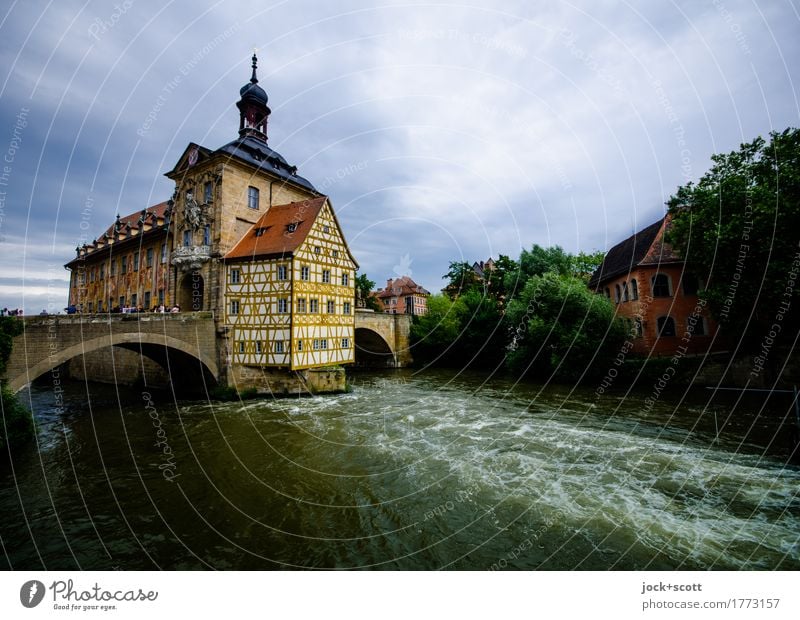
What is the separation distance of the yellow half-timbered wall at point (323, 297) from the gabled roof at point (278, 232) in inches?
15.5

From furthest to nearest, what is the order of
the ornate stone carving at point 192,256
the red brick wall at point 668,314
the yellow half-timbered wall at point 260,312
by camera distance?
the red brick wall at point 668,314 < the ornate stone carving at point 192,256 < the yellow half-timbered wall at point 260,312

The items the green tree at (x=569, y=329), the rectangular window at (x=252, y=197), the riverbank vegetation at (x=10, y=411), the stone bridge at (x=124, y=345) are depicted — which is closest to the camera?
the riverbank vegetation at (x=10, y=411)

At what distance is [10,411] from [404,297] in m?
54.9

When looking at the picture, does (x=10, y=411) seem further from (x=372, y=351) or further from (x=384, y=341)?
(x=372, y=351)

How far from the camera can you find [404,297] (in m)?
63.4

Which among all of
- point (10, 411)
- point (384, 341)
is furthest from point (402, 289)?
point (10, 411)

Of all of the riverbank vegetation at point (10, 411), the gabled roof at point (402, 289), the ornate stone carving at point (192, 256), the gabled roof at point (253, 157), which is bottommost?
the riverbank vegetation at point (10, 411)

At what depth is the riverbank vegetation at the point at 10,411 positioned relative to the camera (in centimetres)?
988

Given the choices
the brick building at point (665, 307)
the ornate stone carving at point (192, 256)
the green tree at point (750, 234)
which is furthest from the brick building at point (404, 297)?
the green tree at point (750, 234)

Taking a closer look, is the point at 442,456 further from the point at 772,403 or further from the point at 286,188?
the point at 286,188

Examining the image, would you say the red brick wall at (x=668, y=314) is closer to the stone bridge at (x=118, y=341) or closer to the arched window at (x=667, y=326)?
the arched window at (x=667, y=326)

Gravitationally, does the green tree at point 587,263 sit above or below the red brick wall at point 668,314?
above

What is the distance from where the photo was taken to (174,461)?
9.88m

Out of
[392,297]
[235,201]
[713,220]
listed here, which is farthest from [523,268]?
[392,297]
